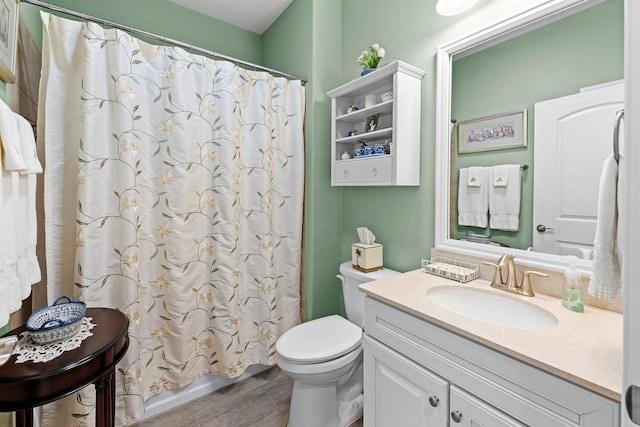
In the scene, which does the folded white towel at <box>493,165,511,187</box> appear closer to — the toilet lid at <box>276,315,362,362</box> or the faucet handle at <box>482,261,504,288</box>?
the faucet handle at <box>482,261,504,288</box>

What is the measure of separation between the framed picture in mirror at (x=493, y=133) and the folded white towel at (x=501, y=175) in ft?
0.29

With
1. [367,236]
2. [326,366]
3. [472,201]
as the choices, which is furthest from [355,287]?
[472,201]

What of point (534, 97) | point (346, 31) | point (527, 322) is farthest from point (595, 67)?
point (346, 31)

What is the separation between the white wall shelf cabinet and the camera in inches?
58.2

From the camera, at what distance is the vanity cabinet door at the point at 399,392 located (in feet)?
3.07

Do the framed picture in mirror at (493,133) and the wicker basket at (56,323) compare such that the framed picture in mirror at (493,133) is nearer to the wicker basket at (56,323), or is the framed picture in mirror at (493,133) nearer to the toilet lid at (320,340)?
the toilet lid at (320,340)

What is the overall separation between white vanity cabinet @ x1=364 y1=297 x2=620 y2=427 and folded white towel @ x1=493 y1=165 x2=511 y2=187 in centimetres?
75

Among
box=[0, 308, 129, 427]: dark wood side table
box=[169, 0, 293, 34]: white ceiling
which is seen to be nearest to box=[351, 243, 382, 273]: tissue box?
box=[0, 308, 129, 427]: dark wood side table

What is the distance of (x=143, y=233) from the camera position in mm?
1512

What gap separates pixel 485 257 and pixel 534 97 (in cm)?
71

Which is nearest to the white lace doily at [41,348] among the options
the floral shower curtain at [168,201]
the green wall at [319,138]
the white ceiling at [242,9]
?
the floral shower curtain at [168,201]

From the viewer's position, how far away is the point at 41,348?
927mm

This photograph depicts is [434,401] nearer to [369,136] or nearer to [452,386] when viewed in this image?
[452,386]

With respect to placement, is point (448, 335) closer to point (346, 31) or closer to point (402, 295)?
point (402, 295)
